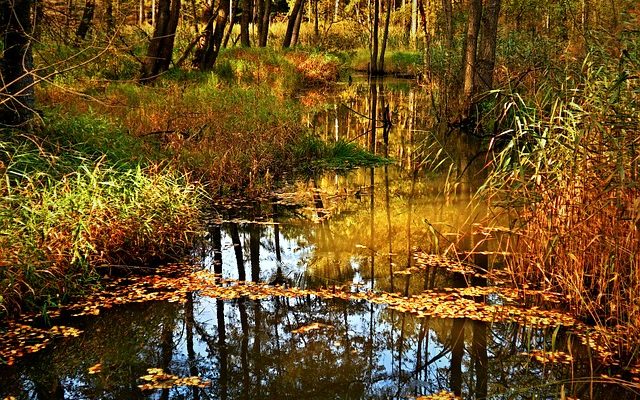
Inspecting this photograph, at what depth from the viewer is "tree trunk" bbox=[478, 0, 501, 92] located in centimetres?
1027

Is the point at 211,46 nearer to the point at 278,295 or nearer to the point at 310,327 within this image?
the point at 278,295

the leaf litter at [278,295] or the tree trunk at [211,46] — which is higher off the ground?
the tree trunk at [211,46]

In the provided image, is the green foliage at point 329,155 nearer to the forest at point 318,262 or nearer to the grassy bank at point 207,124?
the grassy bank at point 207,124

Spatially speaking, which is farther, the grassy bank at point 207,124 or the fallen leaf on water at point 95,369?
the grassy bank at point 207,124

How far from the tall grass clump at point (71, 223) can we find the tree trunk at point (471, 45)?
6077mm

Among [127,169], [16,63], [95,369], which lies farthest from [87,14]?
[95,369]

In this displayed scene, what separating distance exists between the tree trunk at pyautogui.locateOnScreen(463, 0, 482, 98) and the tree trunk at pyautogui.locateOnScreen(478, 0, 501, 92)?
13cm

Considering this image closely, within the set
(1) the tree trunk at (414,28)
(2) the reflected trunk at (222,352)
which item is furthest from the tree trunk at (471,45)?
(1) the tree trunk at (414,28)

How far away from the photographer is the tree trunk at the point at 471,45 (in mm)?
10234

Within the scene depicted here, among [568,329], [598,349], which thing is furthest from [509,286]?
[598,349]

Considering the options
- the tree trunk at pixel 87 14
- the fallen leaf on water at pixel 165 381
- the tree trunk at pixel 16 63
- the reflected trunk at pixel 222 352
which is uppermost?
the tree trunk at pixel 87 14

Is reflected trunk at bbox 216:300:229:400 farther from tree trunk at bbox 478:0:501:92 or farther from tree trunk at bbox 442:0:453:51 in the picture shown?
tree trunk at bbox 442:0:453:51

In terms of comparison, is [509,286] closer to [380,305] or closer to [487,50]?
[380,305]

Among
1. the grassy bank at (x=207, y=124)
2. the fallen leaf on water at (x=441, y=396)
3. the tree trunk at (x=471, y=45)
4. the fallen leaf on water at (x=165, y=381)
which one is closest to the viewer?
the fallen leaf on water at (x=441, y=396)
